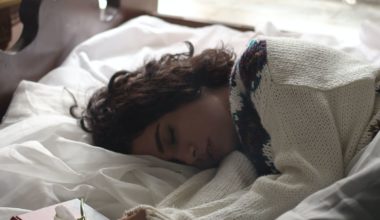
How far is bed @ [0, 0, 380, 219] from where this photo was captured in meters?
0.69

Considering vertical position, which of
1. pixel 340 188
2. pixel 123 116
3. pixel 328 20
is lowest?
pixel 328 20

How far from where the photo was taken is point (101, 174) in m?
0.96

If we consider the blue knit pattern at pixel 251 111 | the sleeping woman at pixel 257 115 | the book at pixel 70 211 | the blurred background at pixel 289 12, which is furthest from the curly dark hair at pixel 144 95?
the blurred background at pixel 289 12

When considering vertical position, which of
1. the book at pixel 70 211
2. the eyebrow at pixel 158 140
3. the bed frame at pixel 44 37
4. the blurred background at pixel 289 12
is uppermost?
the bed frame at pixel 44 37

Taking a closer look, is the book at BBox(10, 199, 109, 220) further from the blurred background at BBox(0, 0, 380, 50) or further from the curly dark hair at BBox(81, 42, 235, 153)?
the blurred background at BBox(0, 0, 380, 50)

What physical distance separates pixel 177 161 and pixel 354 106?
34 cm

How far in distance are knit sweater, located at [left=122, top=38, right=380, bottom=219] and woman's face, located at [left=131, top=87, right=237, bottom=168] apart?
0.04 m

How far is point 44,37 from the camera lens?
1.32 meters

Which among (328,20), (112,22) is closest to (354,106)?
(112,22)

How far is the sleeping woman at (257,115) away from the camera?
838 mm

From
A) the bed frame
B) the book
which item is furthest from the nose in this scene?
the bed frame

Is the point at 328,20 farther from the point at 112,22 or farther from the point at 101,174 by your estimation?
the point at 101,174

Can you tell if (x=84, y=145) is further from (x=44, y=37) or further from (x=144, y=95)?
(x=44, y=37)

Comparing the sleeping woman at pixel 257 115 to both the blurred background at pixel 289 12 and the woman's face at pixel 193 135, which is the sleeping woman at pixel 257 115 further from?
the blurred background at pixel 289 12
